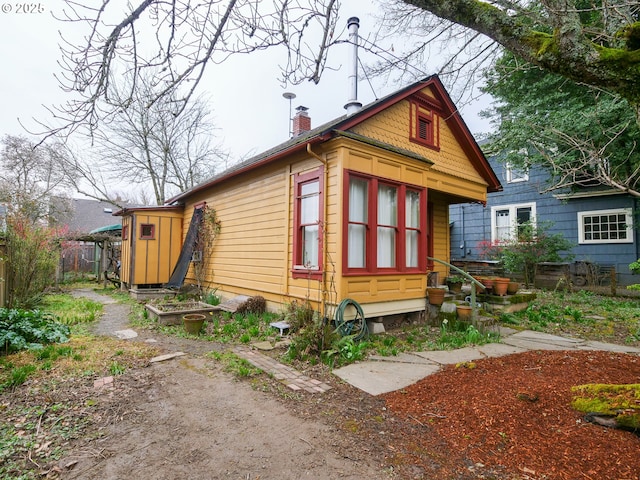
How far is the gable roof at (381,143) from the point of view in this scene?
5820 millimetres

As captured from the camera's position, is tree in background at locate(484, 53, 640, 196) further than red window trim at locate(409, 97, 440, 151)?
Yes

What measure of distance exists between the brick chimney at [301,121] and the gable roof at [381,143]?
2.46 m

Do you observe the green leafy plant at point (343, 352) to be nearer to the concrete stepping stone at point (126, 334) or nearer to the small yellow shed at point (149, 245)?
the concrete stepping stone at point (126, 334)

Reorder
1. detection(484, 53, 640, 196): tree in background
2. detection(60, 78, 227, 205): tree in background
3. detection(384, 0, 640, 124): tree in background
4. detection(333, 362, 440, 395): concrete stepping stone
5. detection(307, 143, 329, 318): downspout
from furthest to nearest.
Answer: detection(60, 78, 227, 205): tree in background < detection(484, 53, 640, 196): tree in background < detection(307, 143, 329, 318): downspout < detection(333, 362, 440, 395): concrete stepping stone < detection(384, 0, 640, 124): tree in background

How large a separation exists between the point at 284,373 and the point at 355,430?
153cm

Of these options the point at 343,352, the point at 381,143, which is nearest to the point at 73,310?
the point at 343,352

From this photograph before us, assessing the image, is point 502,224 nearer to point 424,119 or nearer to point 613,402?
point 424,119

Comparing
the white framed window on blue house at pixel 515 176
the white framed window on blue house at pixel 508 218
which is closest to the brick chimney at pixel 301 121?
the white framed window on blue house at pixel 515 176

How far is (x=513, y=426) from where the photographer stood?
2.70m

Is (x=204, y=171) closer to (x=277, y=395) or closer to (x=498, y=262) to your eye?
(x=498, y=262)

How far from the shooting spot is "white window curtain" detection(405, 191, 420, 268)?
6863mm

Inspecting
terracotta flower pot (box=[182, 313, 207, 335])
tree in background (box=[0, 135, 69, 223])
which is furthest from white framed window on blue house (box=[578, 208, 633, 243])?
tree in background (box=[0, 135, 69, 223])

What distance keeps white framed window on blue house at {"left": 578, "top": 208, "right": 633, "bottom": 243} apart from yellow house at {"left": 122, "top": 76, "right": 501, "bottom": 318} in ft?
21.8

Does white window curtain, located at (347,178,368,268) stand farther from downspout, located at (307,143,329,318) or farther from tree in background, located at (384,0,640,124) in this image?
tree in background, located at (384,0,640,124)
